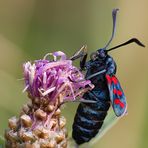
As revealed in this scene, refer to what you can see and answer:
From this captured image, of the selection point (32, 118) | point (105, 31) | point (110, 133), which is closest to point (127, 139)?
point (110, 133)

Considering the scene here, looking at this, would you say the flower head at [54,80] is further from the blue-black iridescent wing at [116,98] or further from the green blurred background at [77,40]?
the green blurred background at [77,40]

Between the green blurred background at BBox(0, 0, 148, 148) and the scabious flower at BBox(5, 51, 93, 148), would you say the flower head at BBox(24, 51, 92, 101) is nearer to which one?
the scabious flower at BBox(5, 51, 93, 148)

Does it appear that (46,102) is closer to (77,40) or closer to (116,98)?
(116,98)

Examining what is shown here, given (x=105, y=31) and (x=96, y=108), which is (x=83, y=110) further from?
(x=105, y=31)

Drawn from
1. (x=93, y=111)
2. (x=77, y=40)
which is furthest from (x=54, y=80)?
(x=77, y=40)

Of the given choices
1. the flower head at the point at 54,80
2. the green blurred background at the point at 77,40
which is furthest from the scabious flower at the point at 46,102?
the green blurred background at the point at 77,40

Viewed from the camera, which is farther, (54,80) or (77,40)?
(77,40)
